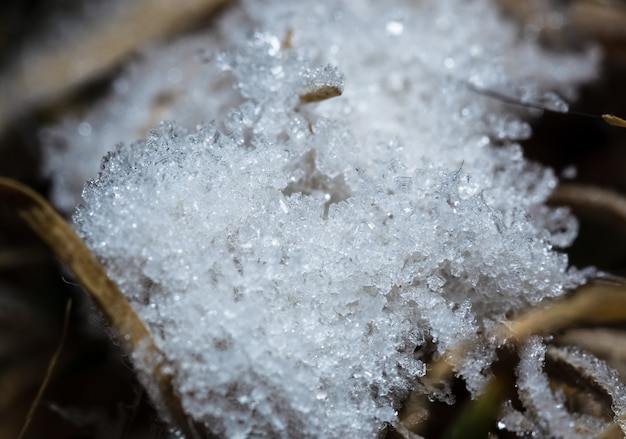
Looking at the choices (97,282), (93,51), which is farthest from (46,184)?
(97,282)

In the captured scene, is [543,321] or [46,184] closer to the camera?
[543,321]

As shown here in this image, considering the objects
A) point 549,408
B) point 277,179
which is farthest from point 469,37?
point 549,408

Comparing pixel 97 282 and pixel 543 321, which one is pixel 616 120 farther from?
pixel 97 282

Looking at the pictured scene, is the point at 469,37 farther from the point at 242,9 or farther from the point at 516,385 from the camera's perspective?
the point at 516,385

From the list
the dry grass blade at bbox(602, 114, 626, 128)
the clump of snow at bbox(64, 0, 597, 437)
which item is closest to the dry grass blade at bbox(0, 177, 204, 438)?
the clump of snow at bbox(64, 0, 597, 437)

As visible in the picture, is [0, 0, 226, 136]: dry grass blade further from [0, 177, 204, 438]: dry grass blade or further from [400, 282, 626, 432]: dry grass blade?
[400, 282, 626, 432]: dry grass blade

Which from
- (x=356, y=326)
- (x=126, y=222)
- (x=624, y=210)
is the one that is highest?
(x=126, y=222)
